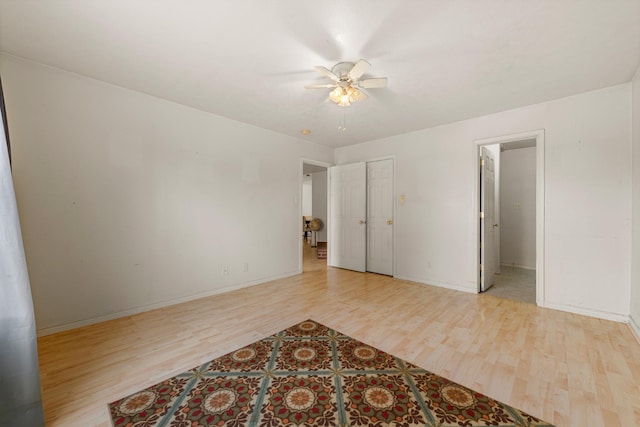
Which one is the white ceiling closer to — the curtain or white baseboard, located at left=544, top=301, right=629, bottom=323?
the curtain

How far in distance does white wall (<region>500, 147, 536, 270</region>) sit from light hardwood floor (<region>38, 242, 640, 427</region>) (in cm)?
280

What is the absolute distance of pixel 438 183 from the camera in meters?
4.24

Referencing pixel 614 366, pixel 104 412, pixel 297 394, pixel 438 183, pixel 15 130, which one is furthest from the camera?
pixel 438 183

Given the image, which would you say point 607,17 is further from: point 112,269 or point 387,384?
point 112,269

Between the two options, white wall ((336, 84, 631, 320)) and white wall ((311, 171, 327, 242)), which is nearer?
white wall ((336, 84, 631, 320))

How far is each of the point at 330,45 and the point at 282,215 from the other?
306cm

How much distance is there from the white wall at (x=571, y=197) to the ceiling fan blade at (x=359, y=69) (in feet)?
8.25

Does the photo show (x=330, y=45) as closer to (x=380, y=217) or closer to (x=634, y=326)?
(x=380, y=217)

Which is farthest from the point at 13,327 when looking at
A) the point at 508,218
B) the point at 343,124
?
the point at 508,218

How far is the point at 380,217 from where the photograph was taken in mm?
5105

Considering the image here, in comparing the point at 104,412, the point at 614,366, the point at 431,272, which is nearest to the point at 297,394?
the point at 104,412

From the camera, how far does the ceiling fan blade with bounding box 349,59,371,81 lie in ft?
6.99

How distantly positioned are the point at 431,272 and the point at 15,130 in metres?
5.42

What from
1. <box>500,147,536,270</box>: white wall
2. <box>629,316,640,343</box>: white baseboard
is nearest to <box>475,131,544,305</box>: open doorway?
<box>500,147,536,270</box>: white wall
